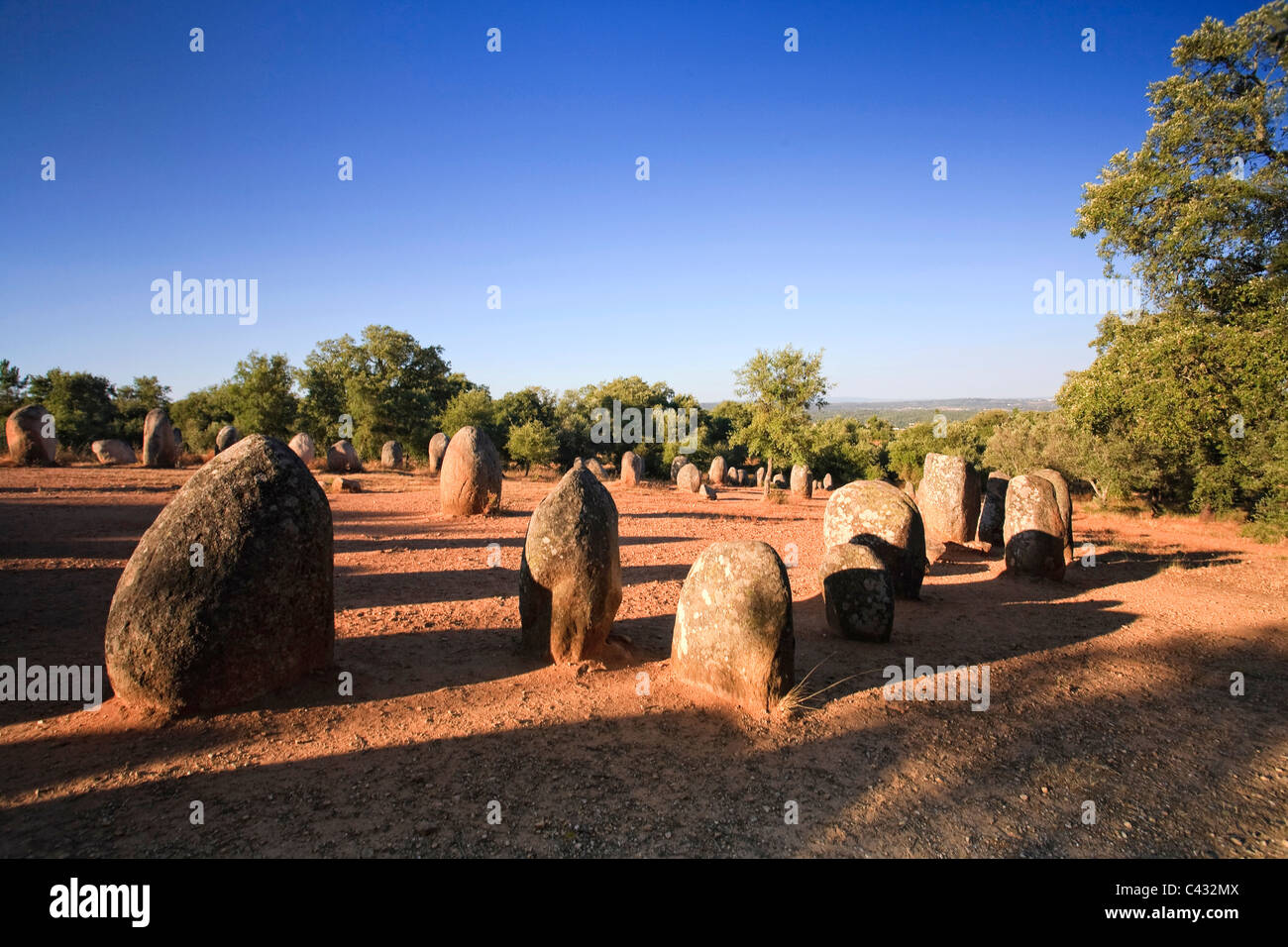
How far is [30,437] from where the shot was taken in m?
19.4

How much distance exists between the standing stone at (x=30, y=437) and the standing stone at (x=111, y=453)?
8.28 ft

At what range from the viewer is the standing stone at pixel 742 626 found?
504 cm

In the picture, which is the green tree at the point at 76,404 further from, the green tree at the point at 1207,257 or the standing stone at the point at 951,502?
the green tree at the point at 1207,257

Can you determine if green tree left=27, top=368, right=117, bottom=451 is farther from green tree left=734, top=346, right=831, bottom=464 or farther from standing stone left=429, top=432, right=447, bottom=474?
green tree left=734, top=346, right=831, bottom=464

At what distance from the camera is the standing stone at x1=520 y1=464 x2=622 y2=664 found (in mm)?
5801

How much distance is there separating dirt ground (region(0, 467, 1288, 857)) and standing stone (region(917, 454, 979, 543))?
504 cm

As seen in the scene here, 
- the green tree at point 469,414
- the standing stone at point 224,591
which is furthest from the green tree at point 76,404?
the standing stone at point 224,591

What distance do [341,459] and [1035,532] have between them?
25.1 m

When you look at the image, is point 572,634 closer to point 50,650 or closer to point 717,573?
point 717,573

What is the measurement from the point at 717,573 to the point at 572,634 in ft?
5.56

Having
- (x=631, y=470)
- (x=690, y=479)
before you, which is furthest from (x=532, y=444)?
(x=690, y=479)

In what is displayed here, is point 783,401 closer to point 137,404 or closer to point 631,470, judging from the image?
point 631,470

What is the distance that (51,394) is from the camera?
2884 centimetres
